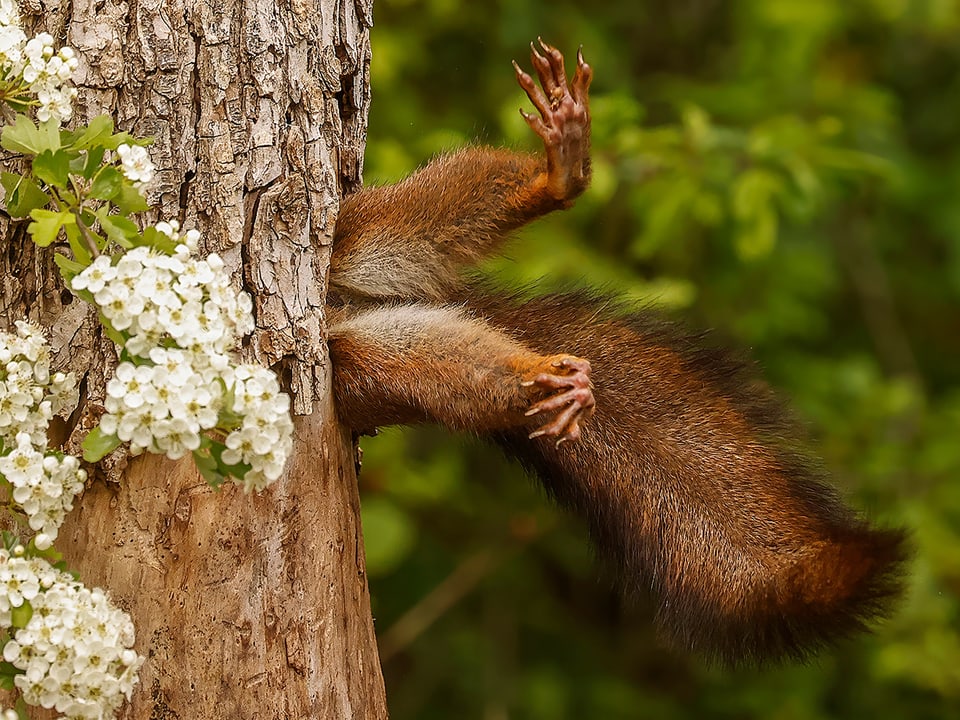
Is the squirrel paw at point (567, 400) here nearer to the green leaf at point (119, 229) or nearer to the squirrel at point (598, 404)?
the squirrel at point (598, 404)

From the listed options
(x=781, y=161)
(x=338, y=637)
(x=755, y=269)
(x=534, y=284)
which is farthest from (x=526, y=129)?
(x=338, y=637)


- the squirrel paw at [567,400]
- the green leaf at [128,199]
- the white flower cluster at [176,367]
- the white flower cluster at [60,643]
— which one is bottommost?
the white flower cluster at [60,643]

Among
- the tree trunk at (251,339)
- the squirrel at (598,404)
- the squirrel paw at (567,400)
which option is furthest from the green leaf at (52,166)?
the squirrel paw at (567,400)

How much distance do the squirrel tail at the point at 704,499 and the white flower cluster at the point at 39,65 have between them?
100cm

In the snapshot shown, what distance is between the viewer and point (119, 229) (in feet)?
5.26

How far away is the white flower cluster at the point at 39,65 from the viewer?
1.68 m

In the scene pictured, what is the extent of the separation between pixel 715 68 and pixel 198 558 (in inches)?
150

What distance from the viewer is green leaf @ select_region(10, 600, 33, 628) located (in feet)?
5.35

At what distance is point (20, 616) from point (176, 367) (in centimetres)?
44

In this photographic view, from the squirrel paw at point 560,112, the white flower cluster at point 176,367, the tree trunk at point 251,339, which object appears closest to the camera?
the white flower cluster at point 176,367

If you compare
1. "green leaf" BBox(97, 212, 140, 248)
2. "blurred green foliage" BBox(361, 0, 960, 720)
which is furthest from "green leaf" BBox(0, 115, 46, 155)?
"blurred green foliage" BBox(361, 0, 960, 720)

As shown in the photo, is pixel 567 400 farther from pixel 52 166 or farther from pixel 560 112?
pixel 52 166

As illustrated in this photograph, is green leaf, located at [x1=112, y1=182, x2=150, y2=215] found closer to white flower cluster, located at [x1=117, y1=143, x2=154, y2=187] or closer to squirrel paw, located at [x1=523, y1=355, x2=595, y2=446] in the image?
white flower cluster, located at [x1=117, y1=143, x2=154, y2=187]

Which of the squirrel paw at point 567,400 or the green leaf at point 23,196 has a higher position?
the green leaf at point 23,196
